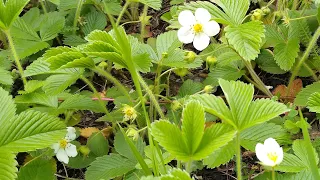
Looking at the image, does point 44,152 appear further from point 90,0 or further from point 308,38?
point 308,38

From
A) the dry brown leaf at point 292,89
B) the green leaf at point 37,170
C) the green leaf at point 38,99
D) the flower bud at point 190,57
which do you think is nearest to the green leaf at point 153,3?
the flower bud at point 190,57

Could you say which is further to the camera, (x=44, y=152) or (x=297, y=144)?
(x=44, y=152)

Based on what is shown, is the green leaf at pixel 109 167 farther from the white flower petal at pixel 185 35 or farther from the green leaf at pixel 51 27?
the green leaf at pixel 51 27

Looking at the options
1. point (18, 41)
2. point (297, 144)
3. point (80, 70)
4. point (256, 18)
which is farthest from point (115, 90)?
point (297, 144)

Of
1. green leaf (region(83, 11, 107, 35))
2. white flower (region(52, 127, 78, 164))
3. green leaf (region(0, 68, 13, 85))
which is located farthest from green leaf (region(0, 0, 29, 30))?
green leaf (region(83, 11, 107, 35))

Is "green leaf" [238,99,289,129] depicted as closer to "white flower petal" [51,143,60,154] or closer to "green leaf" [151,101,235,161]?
"green leaf" [151,101,235,161]

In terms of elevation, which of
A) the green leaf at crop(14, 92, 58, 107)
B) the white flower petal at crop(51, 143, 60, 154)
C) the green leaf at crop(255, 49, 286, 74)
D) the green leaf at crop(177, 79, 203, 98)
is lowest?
the white flower petal at crop(51, 143, 60, 154)
